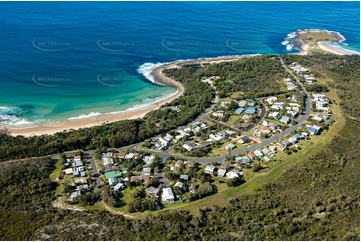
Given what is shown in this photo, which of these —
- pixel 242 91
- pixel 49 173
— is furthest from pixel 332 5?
pixel 49 173

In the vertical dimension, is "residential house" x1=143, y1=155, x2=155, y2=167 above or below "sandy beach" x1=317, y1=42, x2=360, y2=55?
below

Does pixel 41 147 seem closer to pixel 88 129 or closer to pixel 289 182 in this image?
pixel 88 129

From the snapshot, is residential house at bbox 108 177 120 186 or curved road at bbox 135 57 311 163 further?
curved road at bbox 135 57 311 163

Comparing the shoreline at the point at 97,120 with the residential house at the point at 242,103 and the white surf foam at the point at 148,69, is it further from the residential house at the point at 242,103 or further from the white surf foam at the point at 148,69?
the residential house at the point at 242,103

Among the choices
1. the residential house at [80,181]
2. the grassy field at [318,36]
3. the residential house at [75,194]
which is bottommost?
the residential house at [75,194]

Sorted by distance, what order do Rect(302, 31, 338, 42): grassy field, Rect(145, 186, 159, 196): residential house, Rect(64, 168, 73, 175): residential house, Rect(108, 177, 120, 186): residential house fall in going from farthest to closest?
Rect(302, 31, 338, 42): grassy field → Rect(64, 168, 73, 175): residential house → Rect(108, 177, 120, 186): residential house → Rect(145, 186, 159, 196): residential house

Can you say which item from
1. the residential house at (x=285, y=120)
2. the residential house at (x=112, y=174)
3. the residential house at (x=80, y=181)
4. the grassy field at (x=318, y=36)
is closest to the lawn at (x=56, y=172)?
the residential house at (x=80, y=181)

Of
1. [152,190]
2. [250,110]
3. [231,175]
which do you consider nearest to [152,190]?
[152,190]

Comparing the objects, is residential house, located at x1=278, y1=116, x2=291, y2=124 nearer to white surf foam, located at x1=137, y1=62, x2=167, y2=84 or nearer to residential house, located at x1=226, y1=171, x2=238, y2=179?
residential house, located at x1=226, y1=171, x2=238, y2=179

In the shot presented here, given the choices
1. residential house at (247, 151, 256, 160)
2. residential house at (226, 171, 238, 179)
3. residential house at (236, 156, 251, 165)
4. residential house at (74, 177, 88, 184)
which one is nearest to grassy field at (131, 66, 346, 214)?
residential house at (226, 171, 238, 179)
